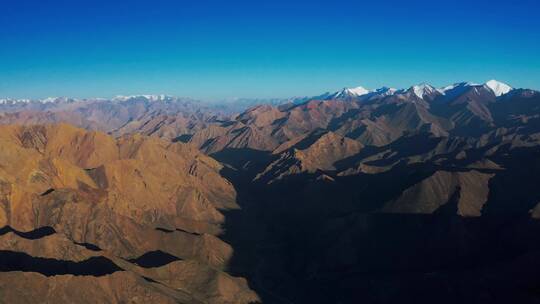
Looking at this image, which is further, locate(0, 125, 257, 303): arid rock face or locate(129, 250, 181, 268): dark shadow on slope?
locate(129, 250, 181, 268): dark shadow on slope

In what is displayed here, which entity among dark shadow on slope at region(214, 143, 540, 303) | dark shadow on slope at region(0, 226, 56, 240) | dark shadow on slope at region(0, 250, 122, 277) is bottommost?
dark shadow on slope at region(214, 143, 540, 303)

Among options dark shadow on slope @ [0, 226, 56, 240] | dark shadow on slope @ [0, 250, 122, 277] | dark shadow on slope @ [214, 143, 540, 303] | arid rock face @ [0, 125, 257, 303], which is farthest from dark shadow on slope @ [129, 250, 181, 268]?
dark shadow on slope @ [0, 226, 56, 240]

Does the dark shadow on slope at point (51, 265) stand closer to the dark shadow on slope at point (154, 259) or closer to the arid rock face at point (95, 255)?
the arid rock face at point (95, 255)

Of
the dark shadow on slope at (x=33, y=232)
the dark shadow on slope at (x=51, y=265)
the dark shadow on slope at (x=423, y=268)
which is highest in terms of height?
the dark shadow on slope at (x=51, y=265)

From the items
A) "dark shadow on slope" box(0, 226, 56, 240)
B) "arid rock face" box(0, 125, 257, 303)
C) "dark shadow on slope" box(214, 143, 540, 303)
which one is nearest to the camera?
"arid rock face" box(0, 125, 257, 303)

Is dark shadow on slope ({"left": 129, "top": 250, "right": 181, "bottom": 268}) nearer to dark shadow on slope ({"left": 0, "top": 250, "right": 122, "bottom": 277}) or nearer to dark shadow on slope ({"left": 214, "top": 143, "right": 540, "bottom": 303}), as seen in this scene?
dark shadow on slope ({"left": 214, "top": 143, "right": 540, "bottom": 303})

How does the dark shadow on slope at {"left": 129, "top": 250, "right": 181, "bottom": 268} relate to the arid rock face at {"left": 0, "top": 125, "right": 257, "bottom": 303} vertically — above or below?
below

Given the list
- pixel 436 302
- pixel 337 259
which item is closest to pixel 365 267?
pixel 337 259

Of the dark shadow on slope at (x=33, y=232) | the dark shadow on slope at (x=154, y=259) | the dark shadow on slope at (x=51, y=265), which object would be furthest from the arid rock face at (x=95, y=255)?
the dark shadow on slope at (x=154, y=259)
